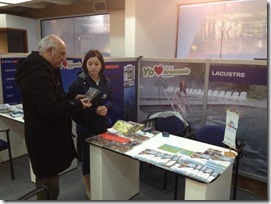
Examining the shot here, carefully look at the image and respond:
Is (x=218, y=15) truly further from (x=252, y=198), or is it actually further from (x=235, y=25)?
→ (x=252, y=198)

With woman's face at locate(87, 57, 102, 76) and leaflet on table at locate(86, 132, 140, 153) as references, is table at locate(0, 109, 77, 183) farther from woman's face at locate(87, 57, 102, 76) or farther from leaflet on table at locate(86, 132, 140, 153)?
woman's face at locate(87, 57, 102, 76)

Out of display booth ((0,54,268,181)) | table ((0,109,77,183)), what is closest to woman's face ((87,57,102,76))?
display booth ((0,54,268,181))

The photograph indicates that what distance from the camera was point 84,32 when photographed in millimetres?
5375

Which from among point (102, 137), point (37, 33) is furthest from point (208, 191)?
point (37, 33)

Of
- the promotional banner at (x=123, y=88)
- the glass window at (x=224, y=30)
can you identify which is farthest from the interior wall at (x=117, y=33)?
the promotional banner at (x=123, y=88)

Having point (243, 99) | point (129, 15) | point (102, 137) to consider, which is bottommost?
point (102, 137)

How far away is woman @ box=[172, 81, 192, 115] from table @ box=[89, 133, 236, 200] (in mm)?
826

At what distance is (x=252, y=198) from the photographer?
265 cm

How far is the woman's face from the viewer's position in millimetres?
2318

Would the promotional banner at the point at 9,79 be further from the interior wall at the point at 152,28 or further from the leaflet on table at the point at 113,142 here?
the leaflet on table at the point at 113,142

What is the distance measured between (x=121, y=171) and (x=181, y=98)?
1.20m

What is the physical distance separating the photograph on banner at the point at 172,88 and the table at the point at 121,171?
0.81m

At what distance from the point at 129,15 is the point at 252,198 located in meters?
2.71

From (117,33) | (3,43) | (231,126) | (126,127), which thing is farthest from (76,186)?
(3,43)
